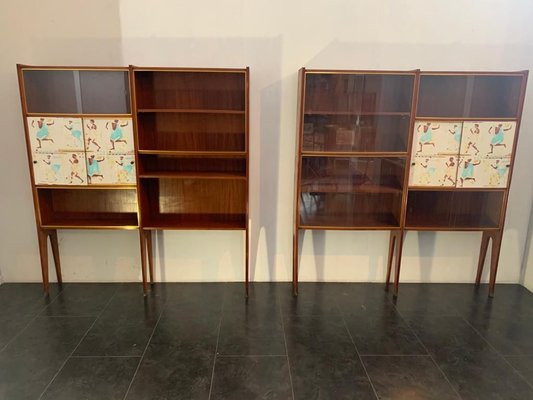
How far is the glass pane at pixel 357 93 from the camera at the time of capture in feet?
8.54

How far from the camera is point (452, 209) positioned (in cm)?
292

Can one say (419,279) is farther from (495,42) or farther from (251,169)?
(495,42)

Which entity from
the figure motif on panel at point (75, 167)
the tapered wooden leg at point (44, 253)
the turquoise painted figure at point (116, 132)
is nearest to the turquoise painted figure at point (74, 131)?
the figure motif on panel at point (75, 167)

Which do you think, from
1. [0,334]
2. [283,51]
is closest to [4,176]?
[0,334]

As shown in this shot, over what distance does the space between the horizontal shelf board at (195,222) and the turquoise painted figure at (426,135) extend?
152 centimetres

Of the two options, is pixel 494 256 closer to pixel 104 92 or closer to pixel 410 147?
pixel 410 147

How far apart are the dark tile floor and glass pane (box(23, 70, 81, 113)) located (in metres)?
1.52

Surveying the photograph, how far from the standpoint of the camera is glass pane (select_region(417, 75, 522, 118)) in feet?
8.64

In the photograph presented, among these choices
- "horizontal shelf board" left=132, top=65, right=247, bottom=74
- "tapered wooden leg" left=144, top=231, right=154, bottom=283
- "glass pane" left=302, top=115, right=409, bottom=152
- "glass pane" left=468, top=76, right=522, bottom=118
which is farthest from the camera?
"tapered wooden leg" left=144, top=231, right=154, bottom=283

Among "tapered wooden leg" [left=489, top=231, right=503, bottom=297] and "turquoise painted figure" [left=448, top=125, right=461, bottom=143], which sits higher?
"turquoise painted figure" [left=448, top=125, right=461, bottom=143]

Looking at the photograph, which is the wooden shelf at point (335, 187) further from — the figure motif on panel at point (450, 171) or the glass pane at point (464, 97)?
the glass pane at point (464, 97)

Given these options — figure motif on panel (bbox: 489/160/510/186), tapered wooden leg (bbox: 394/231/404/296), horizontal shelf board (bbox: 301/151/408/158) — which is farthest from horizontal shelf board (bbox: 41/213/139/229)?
figure motif on panel (bbox: 489/160/510/186)

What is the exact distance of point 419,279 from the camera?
10.3 ft

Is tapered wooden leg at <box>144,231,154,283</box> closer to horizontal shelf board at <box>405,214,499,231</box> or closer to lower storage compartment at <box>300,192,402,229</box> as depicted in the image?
lower storage compartment at <box>300,192,402,229</box>
